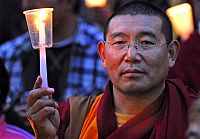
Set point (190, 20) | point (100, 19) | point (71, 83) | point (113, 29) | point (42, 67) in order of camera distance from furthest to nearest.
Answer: point (100, 19)
point (71, 83)
point (190, 20)
point (113, 29)
point (42, 67)

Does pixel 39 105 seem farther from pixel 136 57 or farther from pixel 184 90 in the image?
pixel 184 90

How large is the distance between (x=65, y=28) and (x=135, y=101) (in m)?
2.27

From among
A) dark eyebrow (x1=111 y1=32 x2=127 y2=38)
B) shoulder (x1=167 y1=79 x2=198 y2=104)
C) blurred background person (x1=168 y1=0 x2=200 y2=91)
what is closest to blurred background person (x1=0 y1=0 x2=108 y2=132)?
blurred background person (x1=168 y1=0 x2=200 y2=91)

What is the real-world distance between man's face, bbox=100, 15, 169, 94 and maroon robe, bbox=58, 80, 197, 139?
0.36ft

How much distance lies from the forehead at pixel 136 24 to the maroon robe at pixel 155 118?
1.15 ft

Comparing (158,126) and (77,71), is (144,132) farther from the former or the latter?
(77,71)

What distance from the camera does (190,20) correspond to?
191 inches

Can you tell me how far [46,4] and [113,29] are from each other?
2104 millimetres

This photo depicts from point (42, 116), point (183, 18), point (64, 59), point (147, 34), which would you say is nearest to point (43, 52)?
point (42, 116)

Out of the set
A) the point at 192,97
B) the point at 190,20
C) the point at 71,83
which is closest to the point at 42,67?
the point at 192,97

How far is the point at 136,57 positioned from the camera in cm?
359

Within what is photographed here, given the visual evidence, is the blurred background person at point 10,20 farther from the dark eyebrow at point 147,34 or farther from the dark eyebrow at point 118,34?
the dark eyebrow at point 147,34

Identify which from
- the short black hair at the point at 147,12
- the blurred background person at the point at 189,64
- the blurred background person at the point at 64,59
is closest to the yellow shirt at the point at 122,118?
the short black hair at the point at 147,12

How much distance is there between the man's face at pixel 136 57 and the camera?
362cm
